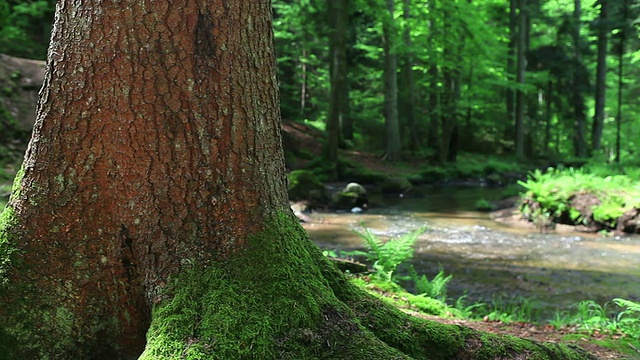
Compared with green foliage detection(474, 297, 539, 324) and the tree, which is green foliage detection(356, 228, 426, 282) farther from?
the tree

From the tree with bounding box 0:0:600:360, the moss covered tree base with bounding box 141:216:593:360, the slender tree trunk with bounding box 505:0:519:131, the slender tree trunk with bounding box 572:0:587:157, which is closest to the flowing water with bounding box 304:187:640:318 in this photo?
the moss covered tree base with bounding box 141:216:593:360

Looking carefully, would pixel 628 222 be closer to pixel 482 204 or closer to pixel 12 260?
pixel 482 204

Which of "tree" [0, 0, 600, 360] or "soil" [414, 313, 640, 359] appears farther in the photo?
"soil" [414, 313, 640, 359]

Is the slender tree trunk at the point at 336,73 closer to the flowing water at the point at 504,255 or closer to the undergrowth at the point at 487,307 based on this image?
the flowing water at the point at 504,255

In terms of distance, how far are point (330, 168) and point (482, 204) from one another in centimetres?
685

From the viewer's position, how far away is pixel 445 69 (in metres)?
25.0

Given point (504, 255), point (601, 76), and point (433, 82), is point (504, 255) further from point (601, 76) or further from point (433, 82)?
point (601, 76)

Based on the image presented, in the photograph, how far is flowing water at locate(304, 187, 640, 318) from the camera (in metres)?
7.18

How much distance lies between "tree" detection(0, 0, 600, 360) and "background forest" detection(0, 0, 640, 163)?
15756 millimetres

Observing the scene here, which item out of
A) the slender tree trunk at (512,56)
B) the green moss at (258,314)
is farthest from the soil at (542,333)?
the slender tree trunk at (512,56)

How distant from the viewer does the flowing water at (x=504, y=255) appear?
7.18 meters

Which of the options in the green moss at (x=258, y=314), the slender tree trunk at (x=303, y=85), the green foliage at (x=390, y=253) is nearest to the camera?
the green moss at (x=258, y=314)

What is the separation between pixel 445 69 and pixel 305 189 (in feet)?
44.0

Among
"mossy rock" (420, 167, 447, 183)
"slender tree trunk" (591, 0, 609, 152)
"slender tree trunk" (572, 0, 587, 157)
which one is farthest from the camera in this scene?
"slender tree trunk" (572, 0, 587, 157)
